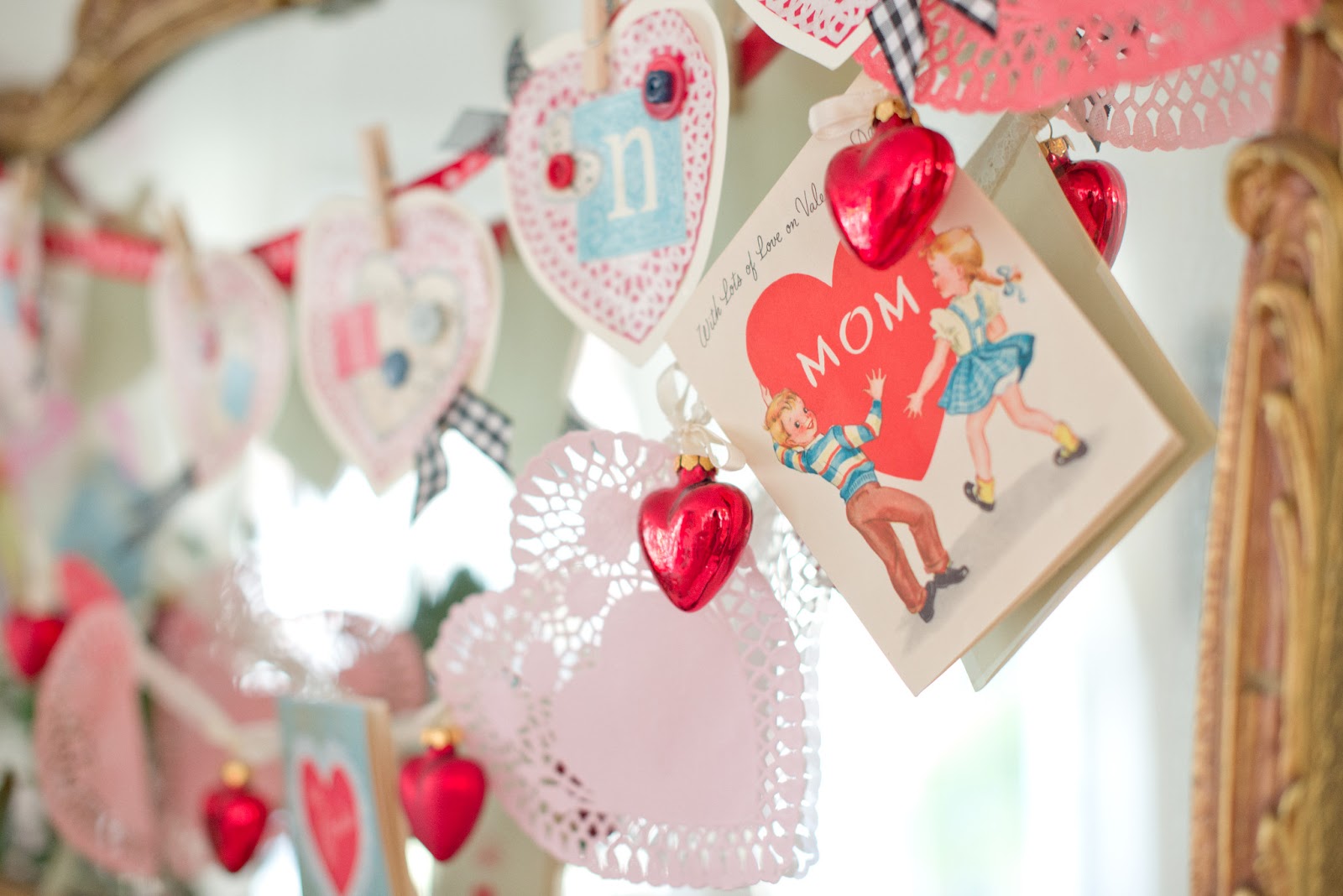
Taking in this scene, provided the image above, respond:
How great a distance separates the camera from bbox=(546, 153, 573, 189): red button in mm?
730

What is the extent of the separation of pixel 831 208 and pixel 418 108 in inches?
18.5

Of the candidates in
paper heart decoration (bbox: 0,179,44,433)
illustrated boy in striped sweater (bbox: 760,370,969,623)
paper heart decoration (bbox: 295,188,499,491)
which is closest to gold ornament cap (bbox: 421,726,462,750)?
paper heart decoration (bbox: 295,188,499,491)

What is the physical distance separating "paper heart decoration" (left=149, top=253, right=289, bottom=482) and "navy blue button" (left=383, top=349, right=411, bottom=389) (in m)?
0.16

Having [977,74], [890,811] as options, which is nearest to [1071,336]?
[977,74]

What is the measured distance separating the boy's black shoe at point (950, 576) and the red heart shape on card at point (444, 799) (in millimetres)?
365

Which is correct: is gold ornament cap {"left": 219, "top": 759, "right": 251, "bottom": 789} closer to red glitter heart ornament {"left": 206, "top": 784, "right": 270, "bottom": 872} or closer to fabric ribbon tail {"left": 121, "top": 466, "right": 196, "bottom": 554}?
red glitter heart ornament {"left": 206, "top": 784, "right": 270, "bottom": 872}

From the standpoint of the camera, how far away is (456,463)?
2.71ft

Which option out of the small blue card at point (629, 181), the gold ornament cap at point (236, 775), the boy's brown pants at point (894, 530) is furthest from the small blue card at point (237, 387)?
the boy's brown pants at point (894, 530)

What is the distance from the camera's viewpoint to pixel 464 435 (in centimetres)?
81

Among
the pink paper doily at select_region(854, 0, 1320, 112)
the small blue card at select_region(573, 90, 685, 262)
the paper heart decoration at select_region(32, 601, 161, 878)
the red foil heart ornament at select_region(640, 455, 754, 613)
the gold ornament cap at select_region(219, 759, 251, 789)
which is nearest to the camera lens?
the pink paper doily at select_region(854, 0, 1320, 112)

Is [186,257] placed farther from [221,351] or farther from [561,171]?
[561,171]

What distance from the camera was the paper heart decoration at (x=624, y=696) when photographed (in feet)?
2.10

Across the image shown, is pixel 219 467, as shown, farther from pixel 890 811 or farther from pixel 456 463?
pixel 890 811

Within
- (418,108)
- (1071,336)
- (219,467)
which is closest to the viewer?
(1071,336)
